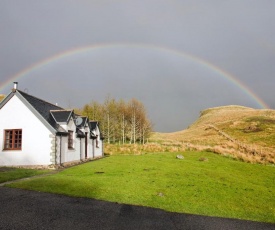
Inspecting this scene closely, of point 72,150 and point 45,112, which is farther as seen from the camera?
point 72,150

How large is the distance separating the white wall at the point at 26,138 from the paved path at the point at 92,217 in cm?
1361

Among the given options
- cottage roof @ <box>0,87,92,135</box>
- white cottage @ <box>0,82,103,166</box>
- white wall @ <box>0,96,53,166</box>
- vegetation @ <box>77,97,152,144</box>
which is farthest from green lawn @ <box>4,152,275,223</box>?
A: vegetation @ <box>77,97,152,144</box>

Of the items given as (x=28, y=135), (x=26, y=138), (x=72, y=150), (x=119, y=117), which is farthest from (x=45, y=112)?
(x=119, y=117)

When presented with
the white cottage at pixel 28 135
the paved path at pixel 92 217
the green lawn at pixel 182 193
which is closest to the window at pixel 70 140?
the white cottage at pixel 28 135

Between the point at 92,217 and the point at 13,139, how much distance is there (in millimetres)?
19441

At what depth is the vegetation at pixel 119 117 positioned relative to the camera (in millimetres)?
69688

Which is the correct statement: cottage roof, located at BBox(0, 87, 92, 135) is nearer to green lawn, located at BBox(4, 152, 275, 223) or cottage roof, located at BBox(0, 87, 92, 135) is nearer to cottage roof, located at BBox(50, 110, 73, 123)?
cottage roof, located at BBox(50, 110, 73, 123)

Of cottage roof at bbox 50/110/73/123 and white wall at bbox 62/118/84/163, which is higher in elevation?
cottage roof at bbox 50/110/73/123

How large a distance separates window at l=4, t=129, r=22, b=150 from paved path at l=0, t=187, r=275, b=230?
49.4 ft

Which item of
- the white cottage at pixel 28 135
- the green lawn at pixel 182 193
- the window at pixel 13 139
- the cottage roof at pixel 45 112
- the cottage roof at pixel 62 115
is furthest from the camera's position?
the cottage roof at pixel 62 115

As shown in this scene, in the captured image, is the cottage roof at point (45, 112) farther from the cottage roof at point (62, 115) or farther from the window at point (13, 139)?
the window at point (13, 139)

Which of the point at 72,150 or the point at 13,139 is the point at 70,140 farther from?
the point at 13,139

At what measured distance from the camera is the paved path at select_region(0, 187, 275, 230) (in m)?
8.01

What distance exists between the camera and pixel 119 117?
73.1 m
